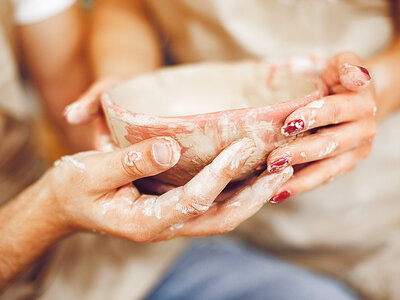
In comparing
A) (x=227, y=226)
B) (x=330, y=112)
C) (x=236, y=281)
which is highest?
(x=330, y=112)

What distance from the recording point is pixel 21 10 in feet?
2.75

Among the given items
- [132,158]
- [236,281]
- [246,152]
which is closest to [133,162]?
[132,158]

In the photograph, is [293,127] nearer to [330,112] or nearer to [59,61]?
[330,112]

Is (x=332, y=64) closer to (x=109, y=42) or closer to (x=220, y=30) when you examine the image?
(x=220, y=30)

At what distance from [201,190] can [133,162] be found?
0.08m

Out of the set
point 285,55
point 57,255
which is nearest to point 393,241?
point 285,55

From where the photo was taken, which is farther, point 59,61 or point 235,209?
point 59,61

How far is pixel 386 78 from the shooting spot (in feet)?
2.07

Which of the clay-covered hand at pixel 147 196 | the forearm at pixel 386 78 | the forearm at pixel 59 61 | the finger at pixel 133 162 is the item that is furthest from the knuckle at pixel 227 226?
the forearm at pixel 59 61

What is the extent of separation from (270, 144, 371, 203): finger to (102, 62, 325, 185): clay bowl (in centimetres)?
5

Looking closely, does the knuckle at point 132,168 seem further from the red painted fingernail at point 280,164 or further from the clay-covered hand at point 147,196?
the red painted fingernail at point 280,164

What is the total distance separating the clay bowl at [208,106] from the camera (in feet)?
1.31

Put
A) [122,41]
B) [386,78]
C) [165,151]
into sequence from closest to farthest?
[165,151] → [386,78] → [122,41]

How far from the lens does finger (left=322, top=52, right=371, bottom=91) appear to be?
1.49 ft
